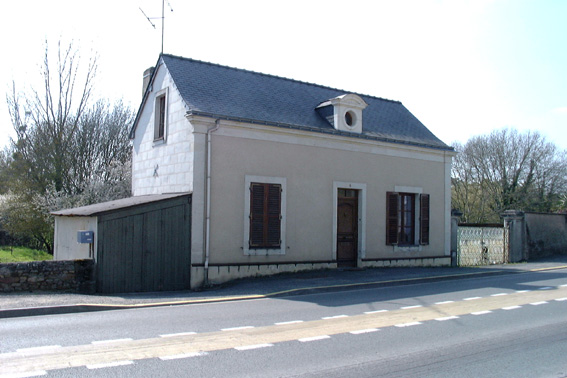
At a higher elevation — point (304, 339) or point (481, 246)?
point (481, 246)

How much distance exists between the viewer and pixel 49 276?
11.4 metres

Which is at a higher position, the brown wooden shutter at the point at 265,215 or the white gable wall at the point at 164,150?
the white gable wall at the point at 164,150

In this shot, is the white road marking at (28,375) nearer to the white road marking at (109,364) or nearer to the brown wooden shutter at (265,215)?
the white road marking at (109,364)

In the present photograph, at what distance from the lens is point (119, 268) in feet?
39.9

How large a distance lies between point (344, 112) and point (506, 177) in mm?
28802

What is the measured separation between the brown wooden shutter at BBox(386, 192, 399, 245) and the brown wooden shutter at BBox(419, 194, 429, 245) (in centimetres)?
130

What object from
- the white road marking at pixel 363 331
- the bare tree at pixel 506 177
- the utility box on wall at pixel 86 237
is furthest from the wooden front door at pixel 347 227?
the bare tree at pixel 506 177

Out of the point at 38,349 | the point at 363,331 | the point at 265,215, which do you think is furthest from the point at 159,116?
the point at 363,331

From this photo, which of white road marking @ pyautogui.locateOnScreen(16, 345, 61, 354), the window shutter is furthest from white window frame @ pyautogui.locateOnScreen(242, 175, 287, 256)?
white road marking @ pyautogui.locateOnScreen(16, 345, 61, 354)

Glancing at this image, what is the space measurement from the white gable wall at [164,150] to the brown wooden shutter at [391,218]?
24.0 ft

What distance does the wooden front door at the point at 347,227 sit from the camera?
53.8ft

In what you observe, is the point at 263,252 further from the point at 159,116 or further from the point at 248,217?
the point at 159,116

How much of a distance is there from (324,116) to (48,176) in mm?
16557

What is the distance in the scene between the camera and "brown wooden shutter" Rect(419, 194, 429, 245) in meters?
18.3
